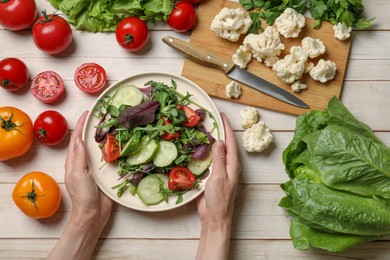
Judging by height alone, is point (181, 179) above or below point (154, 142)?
below

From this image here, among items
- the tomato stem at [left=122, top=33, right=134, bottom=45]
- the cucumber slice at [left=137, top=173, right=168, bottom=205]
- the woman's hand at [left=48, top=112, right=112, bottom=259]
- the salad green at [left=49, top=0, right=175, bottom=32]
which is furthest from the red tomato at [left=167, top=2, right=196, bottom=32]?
the cucumber slice at [left=137, top=173, right=168, bottom=205]

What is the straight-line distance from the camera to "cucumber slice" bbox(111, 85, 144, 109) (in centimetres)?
213

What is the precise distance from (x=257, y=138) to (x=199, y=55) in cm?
44

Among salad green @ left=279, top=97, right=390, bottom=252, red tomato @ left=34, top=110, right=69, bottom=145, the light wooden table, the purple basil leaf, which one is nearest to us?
salad green @ left=279, top=97, right=390, bottom=252

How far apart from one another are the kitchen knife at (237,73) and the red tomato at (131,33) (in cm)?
10

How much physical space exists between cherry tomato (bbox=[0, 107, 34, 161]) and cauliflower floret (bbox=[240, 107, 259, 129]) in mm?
928

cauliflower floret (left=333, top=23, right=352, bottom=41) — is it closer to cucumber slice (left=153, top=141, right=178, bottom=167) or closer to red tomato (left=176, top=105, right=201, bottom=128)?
red tomato (left=176, top=105, right=201, bottom=128)

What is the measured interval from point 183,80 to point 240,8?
443 millimetres

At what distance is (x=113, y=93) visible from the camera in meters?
2.20

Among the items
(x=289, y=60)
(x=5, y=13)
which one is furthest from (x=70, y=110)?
(x=289, y=60)

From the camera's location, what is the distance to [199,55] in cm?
223

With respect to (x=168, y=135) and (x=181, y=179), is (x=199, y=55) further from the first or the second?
(x=181, y=179)

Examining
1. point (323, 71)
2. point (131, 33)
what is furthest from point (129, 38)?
point (323, 71)

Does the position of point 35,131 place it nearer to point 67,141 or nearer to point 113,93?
point 67,141
